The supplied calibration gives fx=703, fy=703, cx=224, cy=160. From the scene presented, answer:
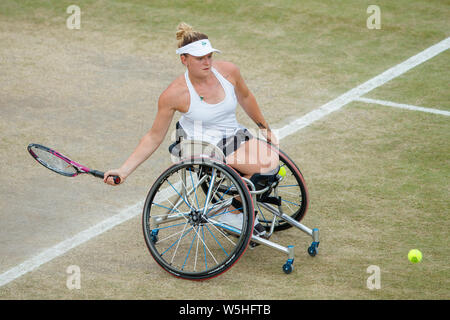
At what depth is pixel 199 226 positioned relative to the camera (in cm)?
502

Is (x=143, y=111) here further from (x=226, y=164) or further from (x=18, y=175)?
(x=226, y=164)

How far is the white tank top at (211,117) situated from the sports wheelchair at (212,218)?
5.1 inches

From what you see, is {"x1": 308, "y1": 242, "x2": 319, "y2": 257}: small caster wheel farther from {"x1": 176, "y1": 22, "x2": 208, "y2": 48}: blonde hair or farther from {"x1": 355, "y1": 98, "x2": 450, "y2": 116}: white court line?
{"x1": 355, "y1": 98, "x2": 450, "y2": 116}: white court line

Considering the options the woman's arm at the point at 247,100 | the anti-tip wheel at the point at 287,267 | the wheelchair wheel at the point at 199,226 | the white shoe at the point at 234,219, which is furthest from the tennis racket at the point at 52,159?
the anti-tip wheel at the point at 287,267

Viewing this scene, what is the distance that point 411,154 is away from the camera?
6.77 metres

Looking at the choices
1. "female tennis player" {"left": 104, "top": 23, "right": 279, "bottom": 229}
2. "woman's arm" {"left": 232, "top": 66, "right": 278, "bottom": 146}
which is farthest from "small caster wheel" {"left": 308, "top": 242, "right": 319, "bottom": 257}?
"woman's arm" {"left": 232, "top": 66, "right": 278, "bottom": 146}

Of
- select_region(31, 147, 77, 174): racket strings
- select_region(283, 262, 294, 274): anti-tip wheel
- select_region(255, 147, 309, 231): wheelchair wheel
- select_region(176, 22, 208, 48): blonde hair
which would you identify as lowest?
select_region(283, 262, 294, 274): anti-tip wheel

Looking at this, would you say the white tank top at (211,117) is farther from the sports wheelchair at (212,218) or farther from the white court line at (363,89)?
the white court line at (363,89)

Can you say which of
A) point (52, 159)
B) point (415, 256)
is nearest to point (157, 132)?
point (52, 159)

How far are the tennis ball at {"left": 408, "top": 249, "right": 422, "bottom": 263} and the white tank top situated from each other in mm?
1560

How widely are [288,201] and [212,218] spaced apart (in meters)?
0.98

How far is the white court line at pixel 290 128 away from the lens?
5.16 metres

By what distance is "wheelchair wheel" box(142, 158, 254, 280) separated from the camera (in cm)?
473

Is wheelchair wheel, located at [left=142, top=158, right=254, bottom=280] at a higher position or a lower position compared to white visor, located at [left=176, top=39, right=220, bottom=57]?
lower
